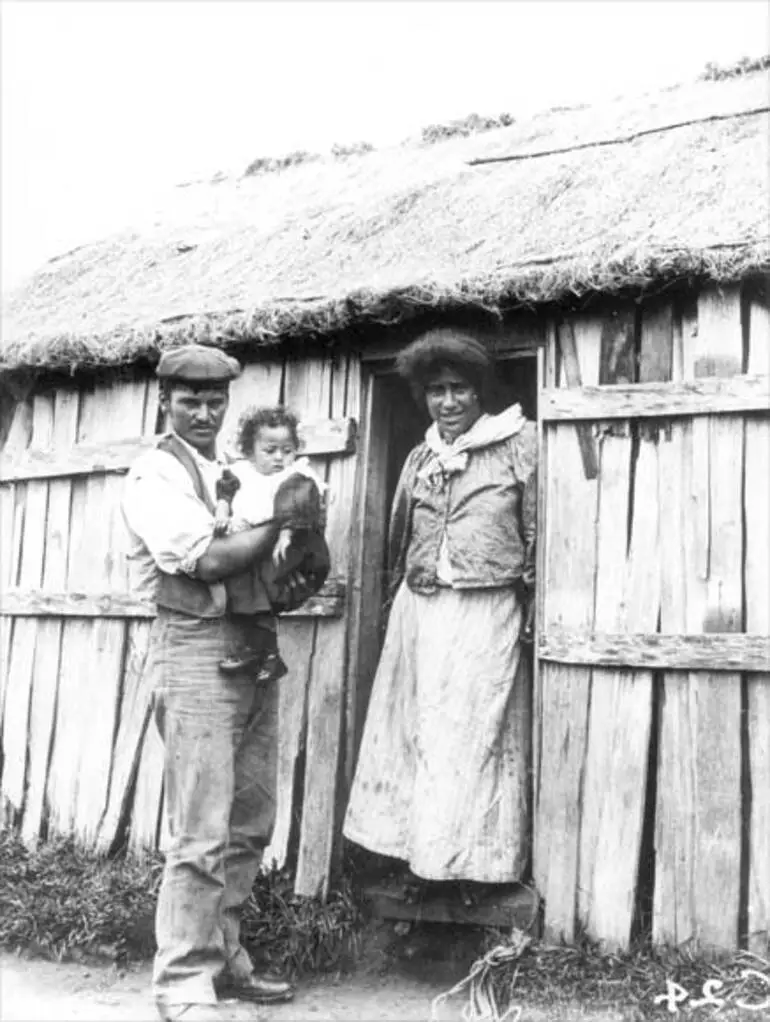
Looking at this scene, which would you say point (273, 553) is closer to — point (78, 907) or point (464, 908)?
point (464, 908)

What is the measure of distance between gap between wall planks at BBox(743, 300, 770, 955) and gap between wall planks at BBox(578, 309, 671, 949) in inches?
13.8

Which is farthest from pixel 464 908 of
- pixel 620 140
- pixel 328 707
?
pixel 620 140

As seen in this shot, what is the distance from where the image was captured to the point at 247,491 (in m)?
4.35

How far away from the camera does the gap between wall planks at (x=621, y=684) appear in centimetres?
446

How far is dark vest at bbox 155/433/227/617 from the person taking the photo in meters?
4.21

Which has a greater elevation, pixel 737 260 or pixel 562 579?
pixel 737 260

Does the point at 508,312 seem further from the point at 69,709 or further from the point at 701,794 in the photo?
the point at 69,709

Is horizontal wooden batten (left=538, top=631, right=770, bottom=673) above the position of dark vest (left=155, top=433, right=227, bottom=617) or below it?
below

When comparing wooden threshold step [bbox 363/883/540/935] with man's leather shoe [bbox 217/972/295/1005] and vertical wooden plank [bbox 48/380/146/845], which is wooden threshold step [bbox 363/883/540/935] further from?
vertical wooden plank [bbox 48/380/146/845]

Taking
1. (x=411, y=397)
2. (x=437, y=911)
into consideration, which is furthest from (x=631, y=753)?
(x=411, y=397)

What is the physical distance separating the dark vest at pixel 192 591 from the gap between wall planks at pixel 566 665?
1.37 meters

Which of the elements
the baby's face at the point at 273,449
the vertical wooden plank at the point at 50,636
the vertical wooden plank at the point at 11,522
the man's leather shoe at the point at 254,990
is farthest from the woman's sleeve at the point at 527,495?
the vertical wooden plank at the point at 11,522

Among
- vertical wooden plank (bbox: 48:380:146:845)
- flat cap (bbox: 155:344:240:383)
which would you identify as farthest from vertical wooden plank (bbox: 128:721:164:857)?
flat cap (bbox: 155:344:240:383)

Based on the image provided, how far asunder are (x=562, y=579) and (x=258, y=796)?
4.88 feet
